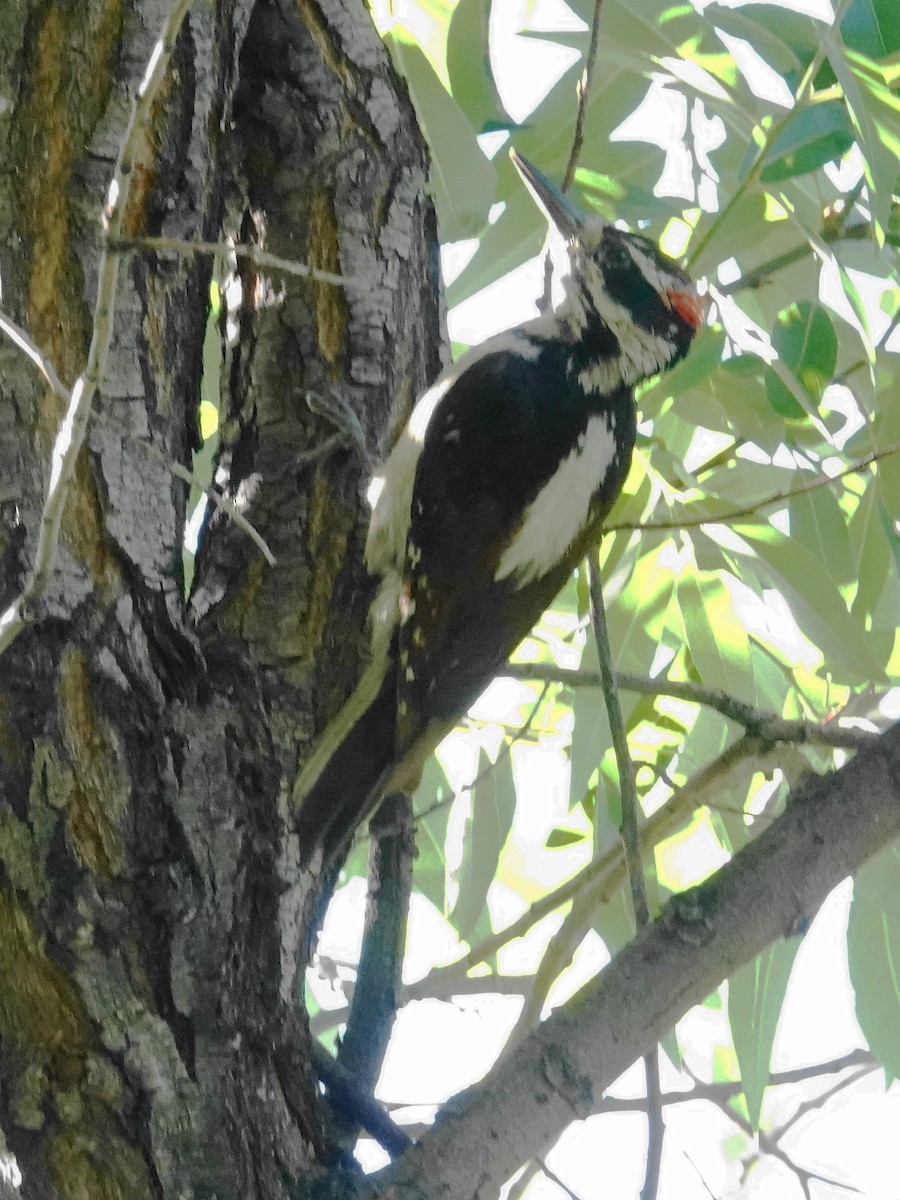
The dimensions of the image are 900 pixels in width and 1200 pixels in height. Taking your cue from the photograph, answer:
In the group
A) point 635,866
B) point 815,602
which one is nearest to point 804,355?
point 815,602

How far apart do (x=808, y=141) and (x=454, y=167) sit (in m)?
0.35

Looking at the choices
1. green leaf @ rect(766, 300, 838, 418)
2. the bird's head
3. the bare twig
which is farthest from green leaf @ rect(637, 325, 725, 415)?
the bare twig

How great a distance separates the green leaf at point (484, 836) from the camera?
1.42 meters

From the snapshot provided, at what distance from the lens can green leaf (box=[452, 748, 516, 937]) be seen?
1423 mm

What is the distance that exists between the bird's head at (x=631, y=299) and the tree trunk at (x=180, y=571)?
374 millimetres

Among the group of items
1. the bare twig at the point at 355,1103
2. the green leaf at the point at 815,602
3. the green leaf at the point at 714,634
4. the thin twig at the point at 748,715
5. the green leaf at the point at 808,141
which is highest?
the green leaf at the point at 808,141

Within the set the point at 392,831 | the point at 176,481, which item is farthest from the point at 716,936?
the point at 176,481

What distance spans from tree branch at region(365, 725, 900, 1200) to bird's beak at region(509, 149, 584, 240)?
2.22 feet

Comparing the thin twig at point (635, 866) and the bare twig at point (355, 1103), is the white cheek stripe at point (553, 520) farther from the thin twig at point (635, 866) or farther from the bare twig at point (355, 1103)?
the bare twig at point (355, 1103)

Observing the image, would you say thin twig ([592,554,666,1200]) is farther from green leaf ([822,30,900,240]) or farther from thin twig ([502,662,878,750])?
green leaf ([822,30,900,240])

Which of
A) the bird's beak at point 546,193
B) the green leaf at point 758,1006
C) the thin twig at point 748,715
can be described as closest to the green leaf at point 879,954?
the green leaf at point 758,1006

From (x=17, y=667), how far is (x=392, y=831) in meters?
0.44

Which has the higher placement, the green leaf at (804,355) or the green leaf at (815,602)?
the green leaf at (804,355)

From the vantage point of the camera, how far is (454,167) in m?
1.35
